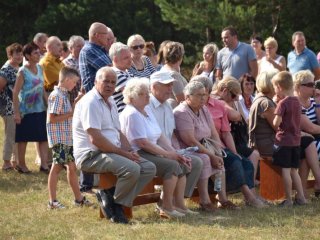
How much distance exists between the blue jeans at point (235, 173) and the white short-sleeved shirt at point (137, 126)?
3.24 ft

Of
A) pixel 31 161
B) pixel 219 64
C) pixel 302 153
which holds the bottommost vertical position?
pixel 31 161

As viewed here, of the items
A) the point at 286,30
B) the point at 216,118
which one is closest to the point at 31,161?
the point at 216,118

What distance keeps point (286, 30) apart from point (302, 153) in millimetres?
14387

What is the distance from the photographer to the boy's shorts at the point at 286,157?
329 inches

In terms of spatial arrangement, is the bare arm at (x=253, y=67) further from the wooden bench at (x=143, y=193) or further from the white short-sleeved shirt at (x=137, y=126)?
the white short-sleeved shirt at (x=137, y=126)

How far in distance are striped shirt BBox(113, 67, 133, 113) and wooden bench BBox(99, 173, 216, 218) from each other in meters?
0.86

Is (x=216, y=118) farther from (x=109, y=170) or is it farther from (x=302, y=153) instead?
(x=109, y=170)

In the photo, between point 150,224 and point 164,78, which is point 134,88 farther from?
point 150,224

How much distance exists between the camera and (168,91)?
7965mm

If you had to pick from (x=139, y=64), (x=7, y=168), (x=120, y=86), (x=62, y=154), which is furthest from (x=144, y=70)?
(x=7, y=168)

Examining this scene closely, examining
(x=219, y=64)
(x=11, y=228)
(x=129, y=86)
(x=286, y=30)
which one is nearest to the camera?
(x=11, y=228)

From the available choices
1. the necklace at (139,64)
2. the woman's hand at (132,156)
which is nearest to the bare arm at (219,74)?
the necklace at (139,64)

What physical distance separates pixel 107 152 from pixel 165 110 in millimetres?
922

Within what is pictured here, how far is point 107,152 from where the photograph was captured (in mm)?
7371
